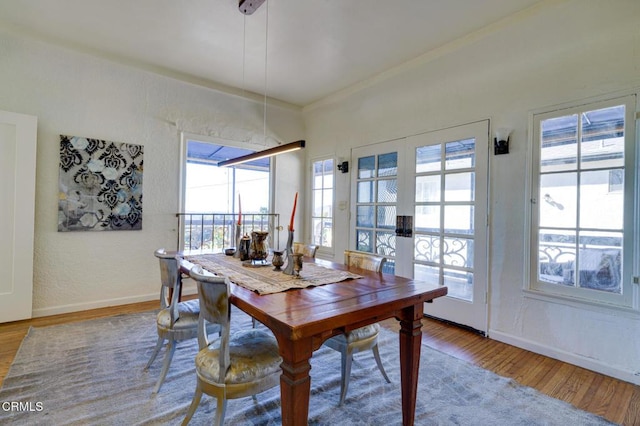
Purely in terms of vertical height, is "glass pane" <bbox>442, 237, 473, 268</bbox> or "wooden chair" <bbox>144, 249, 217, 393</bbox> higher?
"glass pane" <bbox>442, 237, 473, 268</bbox>

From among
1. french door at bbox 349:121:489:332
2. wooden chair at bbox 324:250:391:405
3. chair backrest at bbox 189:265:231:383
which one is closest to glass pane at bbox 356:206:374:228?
french door at bbox 349:121:489:332

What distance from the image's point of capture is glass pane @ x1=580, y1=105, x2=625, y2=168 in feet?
7.23

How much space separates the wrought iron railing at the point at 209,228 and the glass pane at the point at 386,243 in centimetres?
163

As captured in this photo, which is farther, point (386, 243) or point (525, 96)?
point (386, 243)

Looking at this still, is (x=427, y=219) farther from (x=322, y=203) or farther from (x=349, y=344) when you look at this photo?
(x=349, y=344)

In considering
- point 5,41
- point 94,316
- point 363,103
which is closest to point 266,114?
point 363,103

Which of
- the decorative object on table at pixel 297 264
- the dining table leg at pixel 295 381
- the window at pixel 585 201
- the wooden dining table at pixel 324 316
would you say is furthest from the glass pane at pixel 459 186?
the dining table leg at pixel 295 381

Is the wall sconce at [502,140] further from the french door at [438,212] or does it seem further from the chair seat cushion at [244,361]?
the chair seat cushion at [244,361]

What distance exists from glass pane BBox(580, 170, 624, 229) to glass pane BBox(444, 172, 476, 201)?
85cm

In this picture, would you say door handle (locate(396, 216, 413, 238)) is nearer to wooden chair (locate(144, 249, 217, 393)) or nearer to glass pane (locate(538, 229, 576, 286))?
glass pane (locate(538, 229, 576, 286))

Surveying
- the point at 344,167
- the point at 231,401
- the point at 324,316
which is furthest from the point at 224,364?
the point at 344,167

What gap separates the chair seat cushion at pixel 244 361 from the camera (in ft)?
4.51

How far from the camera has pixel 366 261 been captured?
7.44 feet

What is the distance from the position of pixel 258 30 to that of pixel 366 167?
2063 millimetres
